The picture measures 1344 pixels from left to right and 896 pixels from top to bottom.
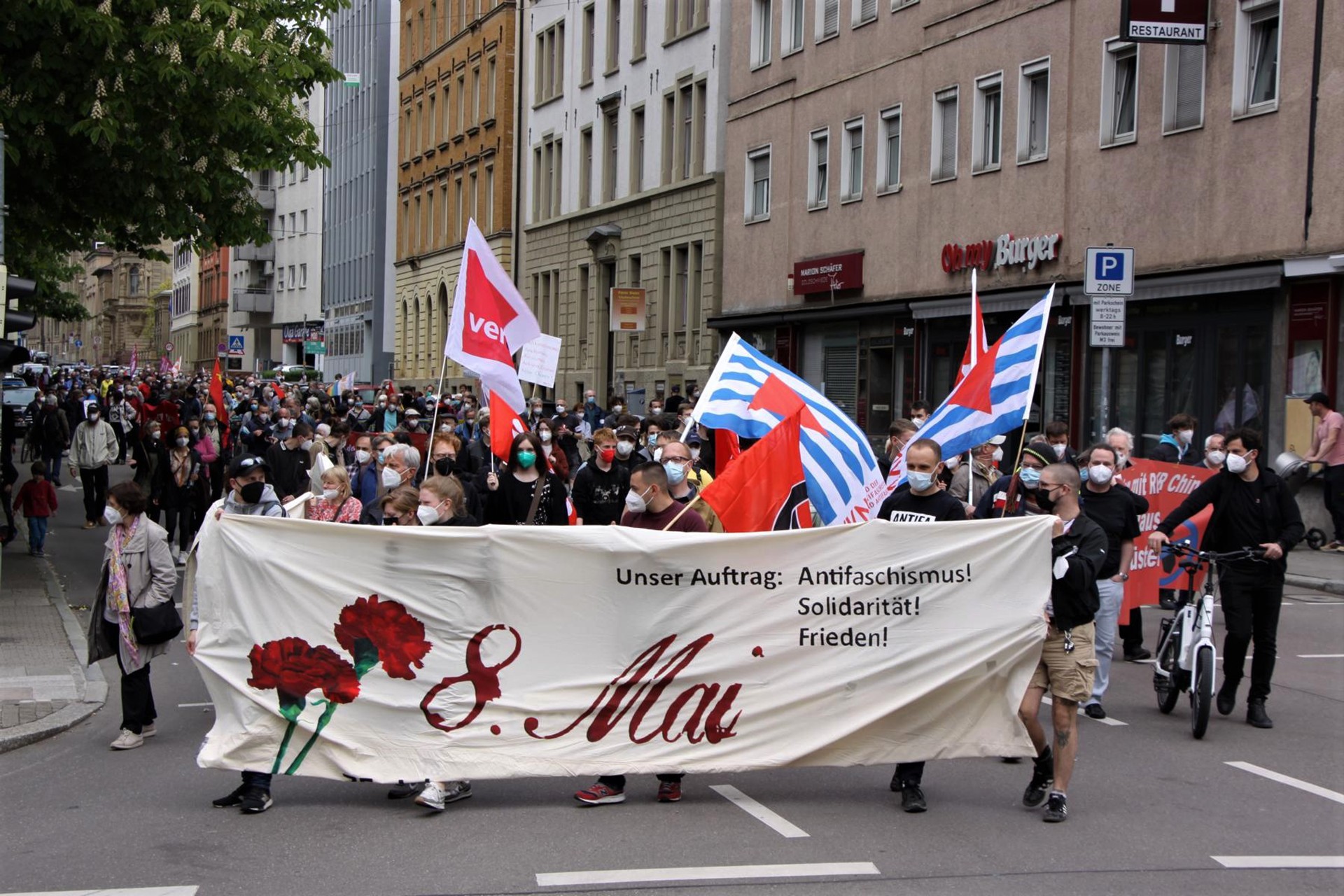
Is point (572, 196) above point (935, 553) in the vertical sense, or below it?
above

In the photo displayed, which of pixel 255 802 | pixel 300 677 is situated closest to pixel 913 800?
pixel 300 677

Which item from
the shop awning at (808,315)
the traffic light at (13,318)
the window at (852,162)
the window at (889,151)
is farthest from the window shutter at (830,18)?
the traffic light at (13,318)

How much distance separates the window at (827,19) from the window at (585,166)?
15.7 metres

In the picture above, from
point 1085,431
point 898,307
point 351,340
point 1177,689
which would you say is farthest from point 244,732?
point 351,340

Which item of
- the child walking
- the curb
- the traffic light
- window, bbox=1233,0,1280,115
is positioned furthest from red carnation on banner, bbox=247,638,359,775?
window, bbox=1233,0,1280,115

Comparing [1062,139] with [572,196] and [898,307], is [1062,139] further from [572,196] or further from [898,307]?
[572,196]

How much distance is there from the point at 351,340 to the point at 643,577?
75.3m

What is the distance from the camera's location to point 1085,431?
25703 mm

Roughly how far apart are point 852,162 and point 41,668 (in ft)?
79.4

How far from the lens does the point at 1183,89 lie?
2330cm

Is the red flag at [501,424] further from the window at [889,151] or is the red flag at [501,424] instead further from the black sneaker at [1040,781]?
the window at [889,151]

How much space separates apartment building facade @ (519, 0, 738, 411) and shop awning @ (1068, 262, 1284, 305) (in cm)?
1397

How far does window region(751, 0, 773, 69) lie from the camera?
3712cm

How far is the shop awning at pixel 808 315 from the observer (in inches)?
1229
